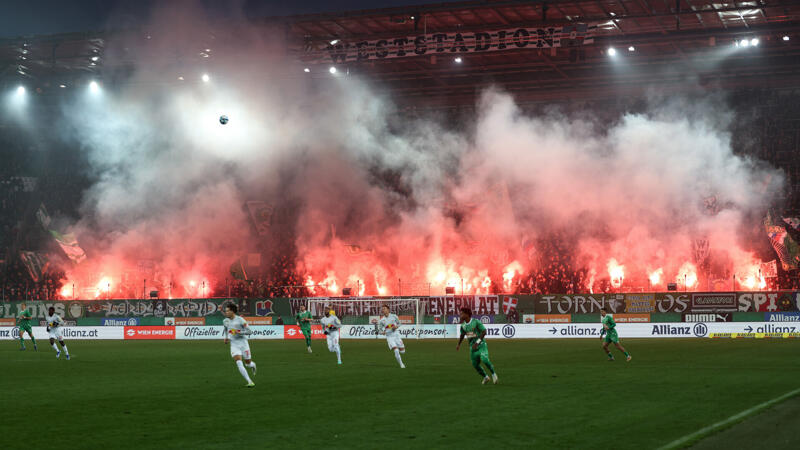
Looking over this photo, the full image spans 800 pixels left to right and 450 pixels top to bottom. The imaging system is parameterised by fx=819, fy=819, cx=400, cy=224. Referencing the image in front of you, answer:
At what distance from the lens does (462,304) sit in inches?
2024

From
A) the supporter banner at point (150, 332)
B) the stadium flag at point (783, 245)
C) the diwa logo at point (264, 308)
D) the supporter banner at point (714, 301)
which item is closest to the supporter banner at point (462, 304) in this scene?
the diwa logo at point (264, 308)

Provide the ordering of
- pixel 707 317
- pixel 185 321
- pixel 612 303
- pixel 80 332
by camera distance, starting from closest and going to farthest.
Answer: pixel 707 317, pixel 612 303, pixel 80 332, pixel 185 321

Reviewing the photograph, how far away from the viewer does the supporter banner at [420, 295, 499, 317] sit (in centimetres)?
5138

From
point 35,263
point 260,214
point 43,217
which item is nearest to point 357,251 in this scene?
point 260,214

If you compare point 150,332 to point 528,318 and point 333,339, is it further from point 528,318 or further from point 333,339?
point 333,339

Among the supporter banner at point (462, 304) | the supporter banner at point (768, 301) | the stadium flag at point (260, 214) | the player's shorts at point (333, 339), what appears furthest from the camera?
the stadium flag at point (260, 214)

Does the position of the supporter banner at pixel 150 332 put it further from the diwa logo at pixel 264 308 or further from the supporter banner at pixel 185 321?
the diwa logo at pixel 264 308

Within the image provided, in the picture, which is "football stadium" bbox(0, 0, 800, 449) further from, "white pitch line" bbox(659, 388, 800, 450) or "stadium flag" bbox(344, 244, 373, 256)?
"white pitch line" bbox(659, 388, 800, 450)

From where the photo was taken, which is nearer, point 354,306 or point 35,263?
point 354,306

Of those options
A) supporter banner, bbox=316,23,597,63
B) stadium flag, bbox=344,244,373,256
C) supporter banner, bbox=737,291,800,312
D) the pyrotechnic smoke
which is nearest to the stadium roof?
supporter banner, bbox=316,23,597,63

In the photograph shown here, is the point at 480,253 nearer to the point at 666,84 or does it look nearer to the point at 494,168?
the point at 494,168

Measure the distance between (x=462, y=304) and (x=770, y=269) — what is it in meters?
21.0

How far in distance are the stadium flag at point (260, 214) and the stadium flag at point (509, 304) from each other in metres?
22.4

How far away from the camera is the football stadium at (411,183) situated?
45656 millimetres
